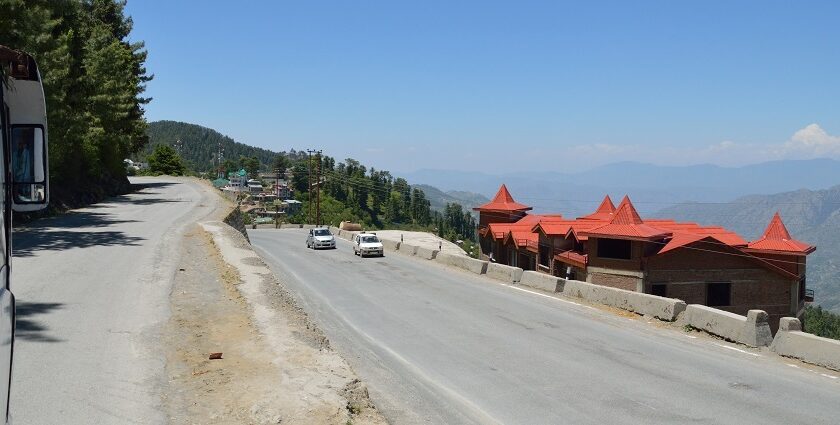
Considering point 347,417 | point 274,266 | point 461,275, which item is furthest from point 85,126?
point 347,417

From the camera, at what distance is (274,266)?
106ft

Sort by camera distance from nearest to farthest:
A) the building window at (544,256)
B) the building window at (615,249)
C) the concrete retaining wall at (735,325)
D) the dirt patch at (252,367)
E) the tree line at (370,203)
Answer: the dirt patch at (252,367) → the concrete retaining wall at (735,325) → the building window at (615,249) → the building window at (544,256) → the tree line at (370,203)

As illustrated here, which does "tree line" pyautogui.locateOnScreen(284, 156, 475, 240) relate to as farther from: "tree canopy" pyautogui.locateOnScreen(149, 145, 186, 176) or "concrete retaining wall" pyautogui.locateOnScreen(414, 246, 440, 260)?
"concrete retaining wall" pyautogui.locateOnScreen(414, 246, 440, 260)

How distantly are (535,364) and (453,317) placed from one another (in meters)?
5.33

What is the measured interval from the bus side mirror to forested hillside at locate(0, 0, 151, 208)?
16953 mm

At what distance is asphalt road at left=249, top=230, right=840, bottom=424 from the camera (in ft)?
30.0

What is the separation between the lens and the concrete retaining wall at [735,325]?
12703mm

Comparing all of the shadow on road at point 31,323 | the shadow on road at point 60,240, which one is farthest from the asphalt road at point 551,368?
the shadow on road at point 60,240

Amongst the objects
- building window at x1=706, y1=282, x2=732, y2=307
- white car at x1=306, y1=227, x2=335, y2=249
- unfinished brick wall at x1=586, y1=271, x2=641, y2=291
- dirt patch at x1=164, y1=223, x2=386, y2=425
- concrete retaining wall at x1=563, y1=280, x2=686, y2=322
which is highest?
dirt patch at x1=164, y1=223, x2=386, y2=425

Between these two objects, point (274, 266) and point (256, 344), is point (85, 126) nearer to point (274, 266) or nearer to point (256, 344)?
point (274, 266)

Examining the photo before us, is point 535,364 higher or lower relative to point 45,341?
lower

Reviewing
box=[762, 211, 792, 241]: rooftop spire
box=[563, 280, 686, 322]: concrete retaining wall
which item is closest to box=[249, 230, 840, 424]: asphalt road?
box=[563, 280, 686, 322]: concrete retaining wall

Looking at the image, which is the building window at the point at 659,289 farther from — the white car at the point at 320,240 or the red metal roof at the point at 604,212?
the white car at the point at 320,240

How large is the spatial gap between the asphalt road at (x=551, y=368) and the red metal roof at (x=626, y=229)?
890 inches
